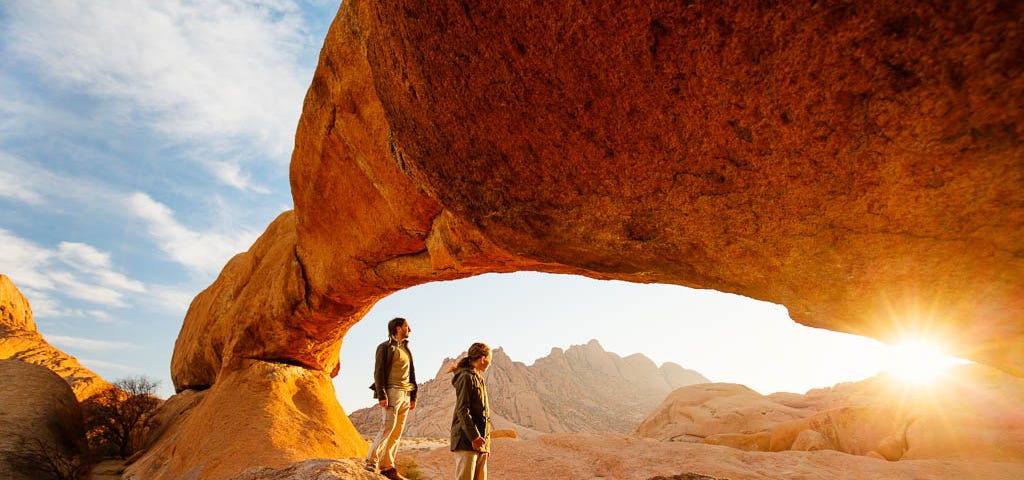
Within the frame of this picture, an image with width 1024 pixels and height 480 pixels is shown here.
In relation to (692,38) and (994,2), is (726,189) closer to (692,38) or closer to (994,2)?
(692,38)

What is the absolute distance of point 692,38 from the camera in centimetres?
201

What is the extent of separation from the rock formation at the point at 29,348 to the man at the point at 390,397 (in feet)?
45.6

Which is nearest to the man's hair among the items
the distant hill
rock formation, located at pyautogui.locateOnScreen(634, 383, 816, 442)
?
rock formation, located at pyautogui.locateOnScreen(634, 383, 816, 442)

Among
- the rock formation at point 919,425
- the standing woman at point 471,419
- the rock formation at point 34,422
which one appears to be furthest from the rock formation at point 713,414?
the rock formation at point 34,422

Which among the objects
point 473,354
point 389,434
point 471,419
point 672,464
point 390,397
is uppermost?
point 473,354

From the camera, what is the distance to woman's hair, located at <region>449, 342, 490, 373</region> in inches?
179

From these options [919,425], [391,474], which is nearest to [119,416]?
[391,474]

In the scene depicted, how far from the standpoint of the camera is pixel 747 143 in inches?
90.7

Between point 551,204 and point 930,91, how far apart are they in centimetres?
191

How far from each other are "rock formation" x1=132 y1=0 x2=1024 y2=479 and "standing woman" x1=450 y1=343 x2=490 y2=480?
147 centimetres

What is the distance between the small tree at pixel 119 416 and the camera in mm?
12219

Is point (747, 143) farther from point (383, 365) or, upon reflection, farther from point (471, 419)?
point (383, 365)

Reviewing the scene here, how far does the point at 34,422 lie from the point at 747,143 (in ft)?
46.5

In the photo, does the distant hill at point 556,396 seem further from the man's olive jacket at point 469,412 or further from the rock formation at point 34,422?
the man's olive jacket at point 469,412
